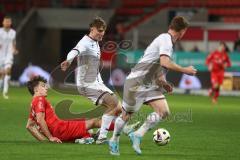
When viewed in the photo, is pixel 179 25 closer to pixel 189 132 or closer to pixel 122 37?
pixel 189 132

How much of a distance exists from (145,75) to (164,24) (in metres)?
24.5

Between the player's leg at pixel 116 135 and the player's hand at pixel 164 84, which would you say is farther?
the player's hand at pixel 164 84

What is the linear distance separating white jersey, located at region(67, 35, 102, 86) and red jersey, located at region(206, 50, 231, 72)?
44.1 feet

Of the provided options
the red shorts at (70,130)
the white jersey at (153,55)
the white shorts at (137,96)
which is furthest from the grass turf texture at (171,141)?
the white jersey at (153,55)

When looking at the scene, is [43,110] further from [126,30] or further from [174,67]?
[126,30]

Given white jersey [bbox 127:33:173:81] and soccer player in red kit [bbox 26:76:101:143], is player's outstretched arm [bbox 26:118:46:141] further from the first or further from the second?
white jersey [bbox 127:33:173:81]

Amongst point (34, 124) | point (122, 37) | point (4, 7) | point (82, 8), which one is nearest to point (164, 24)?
point (122, 37)

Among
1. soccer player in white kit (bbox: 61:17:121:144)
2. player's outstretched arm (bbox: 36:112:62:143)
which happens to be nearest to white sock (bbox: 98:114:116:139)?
soccer player in white kit (bbox: 61:17:121:144)

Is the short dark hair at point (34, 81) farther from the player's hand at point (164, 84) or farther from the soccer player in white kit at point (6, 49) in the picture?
the soccer player in white kit at point (6, 49)

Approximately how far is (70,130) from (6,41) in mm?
10877

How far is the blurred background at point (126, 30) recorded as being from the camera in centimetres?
3030

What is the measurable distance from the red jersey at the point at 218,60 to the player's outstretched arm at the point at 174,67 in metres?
15.6

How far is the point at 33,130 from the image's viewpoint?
12516mm

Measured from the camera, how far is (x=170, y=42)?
1071 cm
